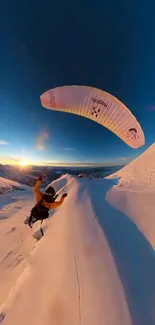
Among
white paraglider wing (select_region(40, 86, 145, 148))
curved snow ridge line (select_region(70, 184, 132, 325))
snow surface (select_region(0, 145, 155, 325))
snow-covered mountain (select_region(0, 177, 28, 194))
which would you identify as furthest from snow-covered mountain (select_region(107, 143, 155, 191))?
snow-covered mountain (select_region(0, 177, 28, 194))

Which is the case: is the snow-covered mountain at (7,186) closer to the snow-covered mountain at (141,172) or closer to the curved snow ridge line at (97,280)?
the snow-covered mountain at (141,172)

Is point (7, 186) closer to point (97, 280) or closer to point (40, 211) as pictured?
point (40, 211)

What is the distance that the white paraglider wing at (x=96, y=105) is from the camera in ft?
20.1

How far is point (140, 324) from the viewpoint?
126 inches

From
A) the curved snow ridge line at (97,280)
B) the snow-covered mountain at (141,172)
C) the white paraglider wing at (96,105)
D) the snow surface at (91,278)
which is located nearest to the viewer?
the curved snow ridge line at (97,280)

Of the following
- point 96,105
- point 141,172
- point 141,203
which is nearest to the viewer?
point 96,105

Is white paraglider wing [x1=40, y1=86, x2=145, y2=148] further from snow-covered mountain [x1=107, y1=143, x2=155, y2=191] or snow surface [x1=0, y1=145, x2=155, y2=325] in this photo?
snow-covered mountain [x1=107, y1=143, x2=155, y2=191]

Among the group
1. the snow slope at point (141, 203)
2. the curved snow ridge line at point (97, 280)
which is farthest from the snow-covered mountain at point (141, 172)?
the curved snow ridge line at point (97, 280)

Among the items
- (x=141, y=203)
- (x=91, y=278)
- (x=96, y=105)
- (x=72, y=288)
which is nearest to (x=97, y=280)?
(x=91, y=278)

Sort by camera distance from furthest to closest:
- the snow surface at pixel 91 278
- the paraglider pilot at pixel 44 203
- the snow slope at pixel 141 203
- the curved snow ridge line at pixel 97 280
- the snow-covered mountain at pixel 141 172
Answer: the snow-covered mountain at pixel 141 172
the snow slope at pixel 141 203
the paraglider pilot at pixel 44 203
the snow surface at pixel 91 278
the curved snow ridge line at pixel 97 280

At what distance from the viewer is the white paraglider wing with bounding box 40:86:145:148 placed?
6.14 metres

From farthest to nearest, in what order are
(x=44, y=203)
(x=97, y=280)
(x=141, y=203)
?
1. (x=141, y=203)
2. (x=44, y=203)
3. (x=97, y=280)

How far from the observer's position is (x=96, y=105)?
6.30 metres

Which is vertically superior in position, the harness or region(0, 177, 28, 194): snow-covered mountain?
the harness
